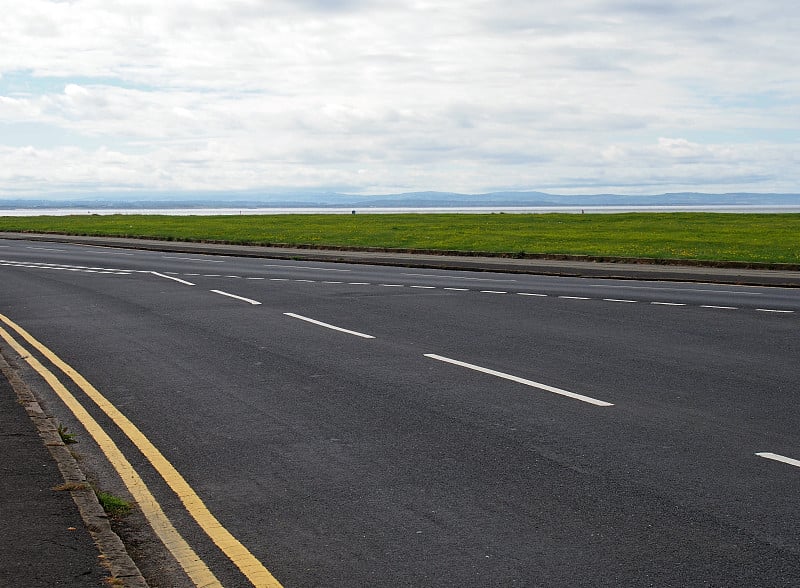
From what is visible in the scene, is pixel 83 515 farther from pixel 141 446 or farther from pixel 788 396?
pixel 788 396

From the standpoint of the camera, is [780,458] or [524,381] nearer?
[780,458]

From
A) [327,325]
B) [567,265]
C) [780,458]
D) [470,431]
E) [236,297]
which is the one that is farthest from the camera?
[567,265]

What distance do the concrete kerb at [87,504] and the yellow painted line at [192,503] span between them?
0.56m

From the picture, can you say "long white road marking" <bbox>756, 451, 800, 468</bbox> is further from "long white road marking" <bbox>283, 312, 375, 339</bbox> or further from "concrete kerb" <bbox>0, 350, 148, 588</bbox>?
"long white road marking" <bbox>283, 312, 375, 339</bbox>

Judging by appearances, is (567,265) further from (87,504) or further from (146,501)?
(87,504)

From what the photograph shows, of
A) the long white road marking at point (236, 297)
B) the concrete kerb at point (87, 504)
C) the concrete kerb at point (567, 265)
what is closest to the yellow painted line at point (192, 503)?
the concrete kerb at point (87, 504)

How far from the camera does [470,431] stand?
845 centimetres

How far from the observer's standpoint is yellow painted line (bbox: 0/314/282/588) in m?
5.39

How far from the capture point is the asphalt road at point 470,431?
562 centimetres

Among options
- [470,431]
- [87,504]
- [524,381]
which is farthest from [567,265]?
[87,504]

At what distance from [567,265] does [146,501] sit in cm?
2238

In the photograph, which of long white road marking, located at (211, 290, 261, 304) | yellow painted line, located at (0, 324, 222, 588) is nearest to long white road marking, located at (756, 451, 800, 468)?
yellow painted line, located at (0, 324, 222, 588)

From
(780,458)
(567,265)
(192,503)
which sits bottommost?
(192,503)

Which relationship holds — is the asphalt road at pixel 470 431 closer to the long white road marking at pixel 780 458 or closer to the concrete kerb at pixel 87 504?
the long white road marking at pixel 780 458
